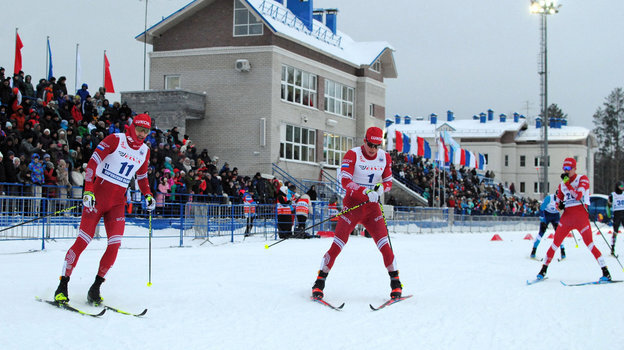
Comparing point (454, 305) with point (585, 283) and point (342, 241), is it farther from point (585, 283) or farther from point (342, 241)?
point (585, 283)

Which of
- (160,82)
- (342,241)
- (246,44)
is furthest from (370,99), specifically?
(342,241)

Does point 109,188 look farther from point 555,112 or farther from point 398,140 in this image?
point 555,112

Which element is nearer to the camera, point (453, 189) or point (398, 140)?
point (398, 140)

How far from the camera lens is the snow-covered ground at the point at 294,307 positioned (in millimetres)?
7031

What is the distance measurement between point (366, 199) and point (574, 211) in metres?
4.95

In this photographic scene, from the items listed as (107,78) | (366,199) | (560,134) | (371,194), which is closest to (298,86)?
(107,78)

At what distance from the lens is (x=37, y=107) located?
21.0m

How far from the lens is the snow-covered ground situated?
7.03 m

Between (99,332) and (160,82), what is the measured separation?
31306 mm

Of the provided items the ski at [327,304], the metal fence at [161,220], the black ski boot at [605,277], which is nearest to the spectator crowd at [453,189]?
the metal fence at [161,220]

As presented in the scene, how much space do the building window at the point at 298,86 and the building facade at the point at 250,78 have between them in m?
0.05

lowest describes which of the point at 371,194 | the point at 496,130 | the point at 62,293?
the point at 62,293

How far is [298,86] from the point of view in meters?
38.0

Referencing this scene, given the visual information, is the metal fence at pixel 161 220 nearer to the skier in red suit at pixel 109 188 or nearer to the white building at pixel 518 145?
the skier in red suit at pixel 109 188
